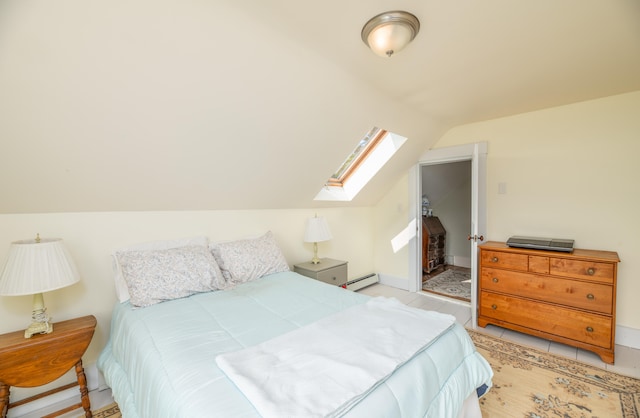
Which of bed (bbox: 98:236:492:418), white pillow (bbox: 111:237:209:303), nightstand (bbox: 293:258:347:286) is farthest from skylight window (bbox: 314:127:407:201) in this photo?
bed (bbox: 98:236:492:418)

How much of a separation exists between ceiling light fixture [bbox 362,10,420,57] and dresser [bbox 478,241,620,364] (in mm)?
2197

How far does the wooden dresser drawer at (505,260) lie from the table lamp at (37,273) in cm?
338

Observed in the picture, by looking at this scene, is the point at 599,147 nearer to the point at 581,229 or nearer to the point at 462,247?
the point at 581,229

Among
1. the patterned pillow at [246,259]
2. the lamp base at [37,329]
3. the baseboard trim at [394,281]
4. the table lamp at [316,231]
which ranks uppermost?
the table lamp at [316,231]

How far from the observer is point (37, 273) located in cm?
148

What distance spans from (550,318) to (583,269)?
20.4 inches

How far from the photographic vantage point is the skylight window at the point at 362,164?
10.7 ft

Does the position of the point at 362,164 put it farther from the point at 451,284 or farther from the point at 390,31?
the point at 451,284

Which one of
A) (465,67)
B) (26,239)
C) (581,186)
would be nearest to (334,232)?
(465,67)

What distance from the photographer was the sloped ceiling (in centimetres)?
126

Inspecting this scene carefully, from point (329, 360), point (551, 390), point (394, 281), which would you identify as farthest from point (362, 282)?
point (329, 360)

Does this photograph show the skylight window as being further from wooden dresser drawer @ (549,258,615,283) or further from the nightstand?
wooden dresser drawer @ (549,258,615,283)

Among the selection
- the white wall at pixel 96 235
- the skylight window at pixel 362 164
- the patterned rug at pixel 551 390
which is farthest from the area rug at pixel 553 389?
the white wall at pixel 96 235

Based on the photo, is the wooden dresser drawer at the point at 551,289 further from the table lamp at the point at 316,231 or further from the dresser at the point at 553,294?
the table lamp at the point at 316,231
